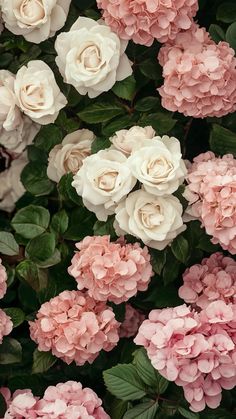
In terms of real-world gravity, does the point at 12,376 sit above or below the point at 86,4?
below

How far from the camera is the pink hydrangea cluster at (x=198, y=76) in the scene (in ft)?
6.06

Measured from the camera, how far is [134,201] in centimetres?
183

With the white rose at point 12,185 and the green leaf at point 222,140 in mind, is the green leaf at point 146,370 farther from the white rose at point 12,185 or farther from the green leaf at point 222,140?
the white rose at point 12,185

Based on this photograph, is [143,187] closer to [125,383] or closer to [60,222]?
[60,222]

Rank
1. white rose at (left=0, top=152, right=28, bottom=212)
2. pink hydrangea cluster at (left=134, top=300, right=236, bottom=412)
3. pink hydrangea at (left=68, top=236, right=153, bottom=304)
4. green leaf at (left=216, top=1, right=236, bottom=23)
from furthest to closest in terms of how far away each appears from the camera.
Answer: white rose at (left=0, top=152, right=28, bottom=212)
green leaf at (left=216, top=1, right=236, bottom=23)
pink hydrangea at (left=68, top=236, right=153, bottom=304)
pink hydrangea cluster at (left=134, top=300, right=236, bottom=412)

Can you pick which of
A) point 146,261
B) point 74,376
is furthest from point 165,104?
point 74,376

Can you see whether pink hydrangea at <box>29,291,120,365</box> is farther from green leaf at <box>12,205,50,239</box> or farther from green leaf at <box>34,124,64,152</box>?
green leaf at <box>34,124,64,152</box>

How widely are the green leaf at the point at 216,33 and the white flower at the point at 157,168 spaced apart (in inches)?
10.8

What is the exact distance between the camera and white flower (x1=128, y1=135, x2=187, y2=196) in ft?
5.89

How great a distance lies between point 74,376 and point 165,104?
59 cm

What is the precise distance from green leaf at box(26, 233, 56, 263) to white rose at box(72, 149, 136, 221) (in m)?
0.11

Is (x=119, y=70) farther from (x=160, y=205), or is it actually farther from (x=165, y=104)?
(x=160, y=205)

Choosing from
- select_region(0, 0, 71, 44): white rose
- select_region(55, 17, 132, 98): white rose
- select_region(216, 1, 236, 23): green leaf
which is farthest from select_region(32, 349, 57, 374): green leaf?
select_region(216, 1, 236, 23): green leaf

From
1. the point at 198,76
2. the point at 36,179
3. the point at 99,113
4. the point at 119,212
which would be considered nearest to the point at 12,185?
the point at 36,179
